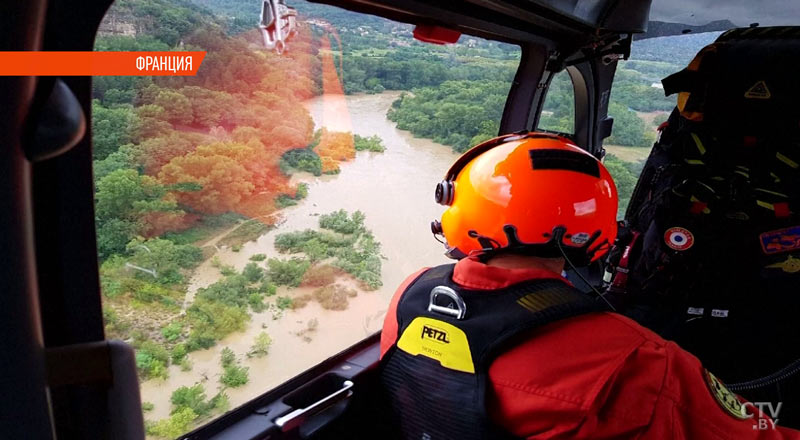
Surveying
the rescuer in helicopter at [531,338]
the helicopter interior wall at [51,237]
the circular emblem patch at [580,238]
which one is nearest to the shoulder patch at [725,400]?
the rescuer in helicopter at [531,338]

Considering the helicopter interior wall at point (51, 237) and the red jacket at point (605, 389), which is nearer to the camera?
the helicopter interior wall at point (51, 237)

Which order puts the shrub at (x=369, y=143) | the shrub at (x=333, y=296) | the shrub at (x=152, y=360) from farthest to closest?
the shrub at (x=369, y=143) < the shrub at (x=333, y=296) < the shrub at (x=152, y=360)

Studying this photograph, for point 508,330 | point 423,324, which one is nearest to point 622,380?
point 508,330

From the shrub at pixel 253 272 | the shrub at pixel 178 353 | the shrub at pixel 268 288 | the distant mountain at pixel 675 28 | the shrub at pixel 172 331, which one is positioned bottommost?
the shrub at pixel 178 353

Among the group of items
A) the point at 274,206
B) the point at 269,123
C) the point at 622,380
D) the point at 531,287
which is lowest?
the point at 622,380

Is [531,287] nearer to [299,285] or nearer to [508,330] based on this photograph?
[508,330]

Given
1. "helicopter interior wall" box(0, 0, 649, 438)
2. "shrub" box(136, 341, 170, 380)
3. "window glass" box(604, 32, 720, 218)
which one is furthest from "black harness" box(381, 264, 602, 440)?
"window glass" box(604, 32, 720, 218)

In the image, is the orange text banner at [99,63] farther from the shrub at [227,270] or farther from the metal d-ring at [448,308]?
the metal d-ring at [448,308]
